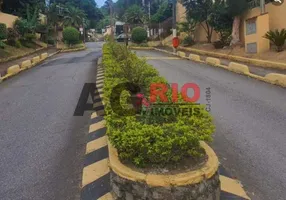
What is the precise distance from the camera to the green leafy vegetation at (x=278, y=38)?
16473mm

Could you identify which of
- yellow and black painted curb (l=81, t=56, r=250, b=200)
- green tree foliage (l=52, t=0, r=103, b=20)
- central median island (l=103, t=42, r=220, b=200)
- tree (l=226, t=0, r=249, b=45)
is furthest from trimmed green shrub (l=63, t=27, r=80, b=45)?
central median island (l=103, t=42, r=220, b=200)

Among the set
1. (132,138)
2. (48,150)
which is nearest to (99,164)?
(48,150)

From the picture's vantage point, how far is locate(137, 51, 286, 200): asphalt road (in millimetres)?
4111

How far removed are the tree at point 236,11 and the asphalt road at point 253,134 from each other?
1215 centimetres

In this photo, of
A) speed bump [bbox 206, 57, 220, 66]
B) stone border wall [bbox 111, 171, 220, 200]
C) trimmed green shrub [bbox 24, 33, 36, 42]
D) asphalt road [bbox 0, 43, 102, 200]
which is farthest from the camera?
trimmed green shrub [bbox 24, 33, 36, 42]

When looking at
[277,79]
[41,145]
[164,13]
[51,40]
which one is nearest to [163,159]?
[41,145]

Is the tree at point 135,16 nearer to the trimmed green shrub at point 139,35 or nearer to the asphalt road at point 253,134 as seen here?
the trimmed green shrub at point 139,35

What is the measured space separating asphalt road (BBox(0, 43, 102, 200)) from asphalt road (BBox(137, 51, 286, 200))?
85.0 inches

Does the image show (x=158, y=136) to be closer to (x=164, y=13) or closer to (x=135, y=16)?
(x=164, y=13)

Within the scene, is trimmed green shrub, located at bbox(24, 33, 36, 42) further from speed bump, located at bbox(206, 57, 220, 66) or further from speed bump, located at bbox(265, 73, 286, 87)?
speed bump, located at bbox(265, 73, 286, 87)

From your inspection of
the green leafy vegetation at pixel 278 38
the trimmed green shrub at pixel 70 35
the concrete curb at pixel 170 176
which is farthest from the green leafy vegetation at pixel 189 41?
the concrete curb at pixel 170 176

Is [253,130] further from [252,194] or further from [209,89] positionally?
[209,89]

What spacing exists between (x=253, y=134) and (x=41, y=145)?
358 cm

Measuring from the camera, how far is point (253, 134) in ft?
18.8
